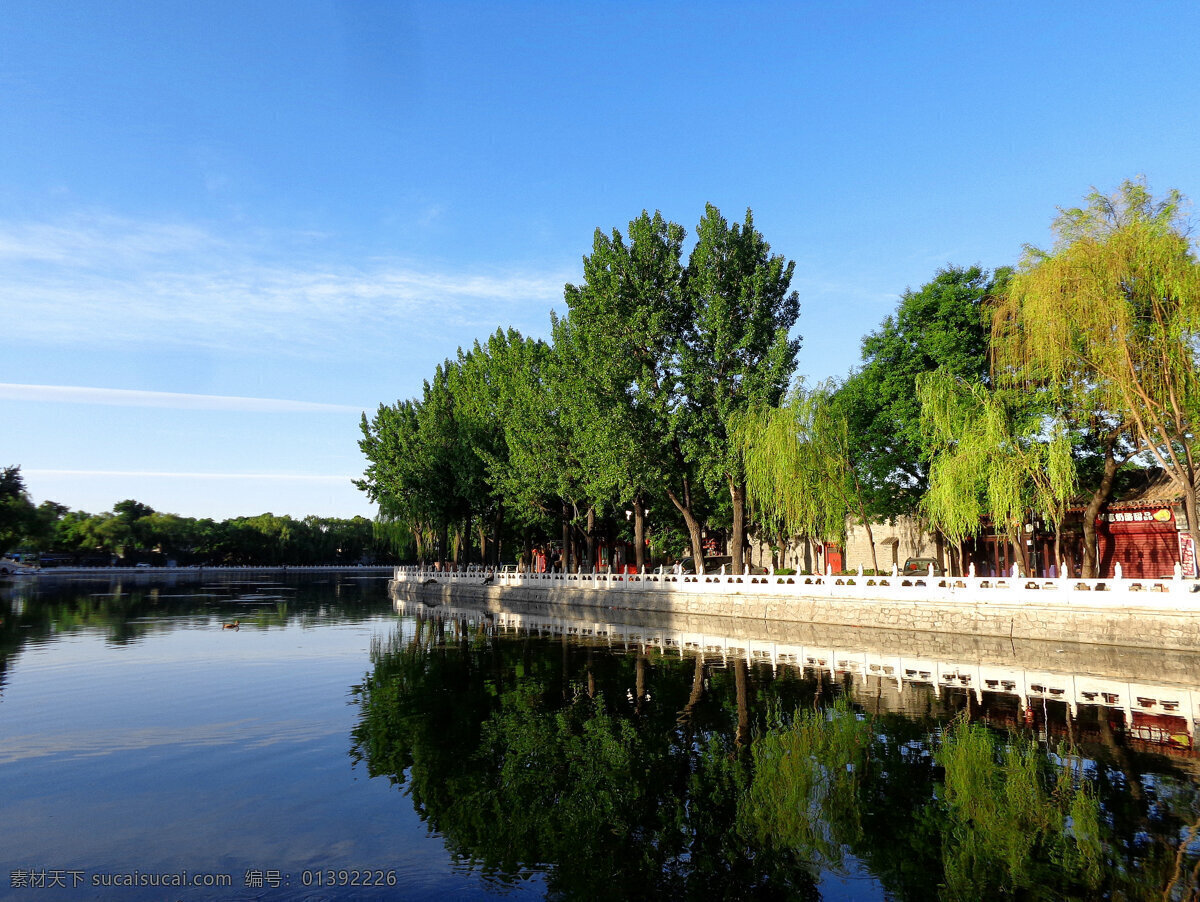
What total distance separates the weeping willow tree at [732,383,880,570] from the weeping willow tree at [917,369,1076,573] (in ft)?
13.5

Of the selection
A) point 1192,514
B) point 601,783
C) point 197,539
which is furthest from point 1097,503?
point 197,539

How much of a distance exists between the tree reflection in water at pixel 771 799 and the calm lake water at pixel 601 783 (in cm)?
4

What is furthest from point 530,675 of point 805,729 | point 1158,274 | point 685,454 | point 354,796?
point 1158,274

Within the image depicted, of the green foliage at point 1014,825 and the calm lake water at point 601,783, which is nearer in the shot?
the green foliage at point 1014,825

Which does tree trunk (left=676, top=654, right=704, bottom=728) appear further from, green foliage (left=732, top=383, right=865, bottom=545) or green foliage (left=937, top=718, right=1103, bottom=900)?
green foliage (left=732, top=383, right=865, bottom=545)

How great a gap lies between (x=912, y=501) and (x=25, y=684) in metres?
30.7

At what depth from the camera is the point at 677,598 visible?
1288 inches

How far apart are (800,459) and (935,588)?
7233 millimetres

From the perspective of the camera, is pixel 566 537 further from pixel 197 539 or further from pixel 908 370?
pixel 197 539

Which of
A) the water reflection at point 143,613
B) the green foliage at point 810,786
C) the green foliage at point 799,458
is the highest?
the green foliage at point 799,458

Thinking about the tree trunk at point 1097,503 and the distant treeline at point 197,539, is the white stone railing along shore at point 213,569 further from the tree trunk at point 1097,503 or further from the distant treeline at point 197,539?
the tree trunk at point 1097,503

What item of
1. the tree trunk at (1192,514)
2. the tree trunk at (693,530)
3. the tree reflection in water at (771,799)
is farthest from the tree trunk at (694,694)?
the tree trunk at (1192,514)

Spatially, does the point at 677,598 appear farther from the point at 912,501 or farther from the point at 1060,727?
the point at 1060,727

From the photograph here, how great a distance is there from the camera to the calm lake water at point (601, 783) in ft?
23.3
